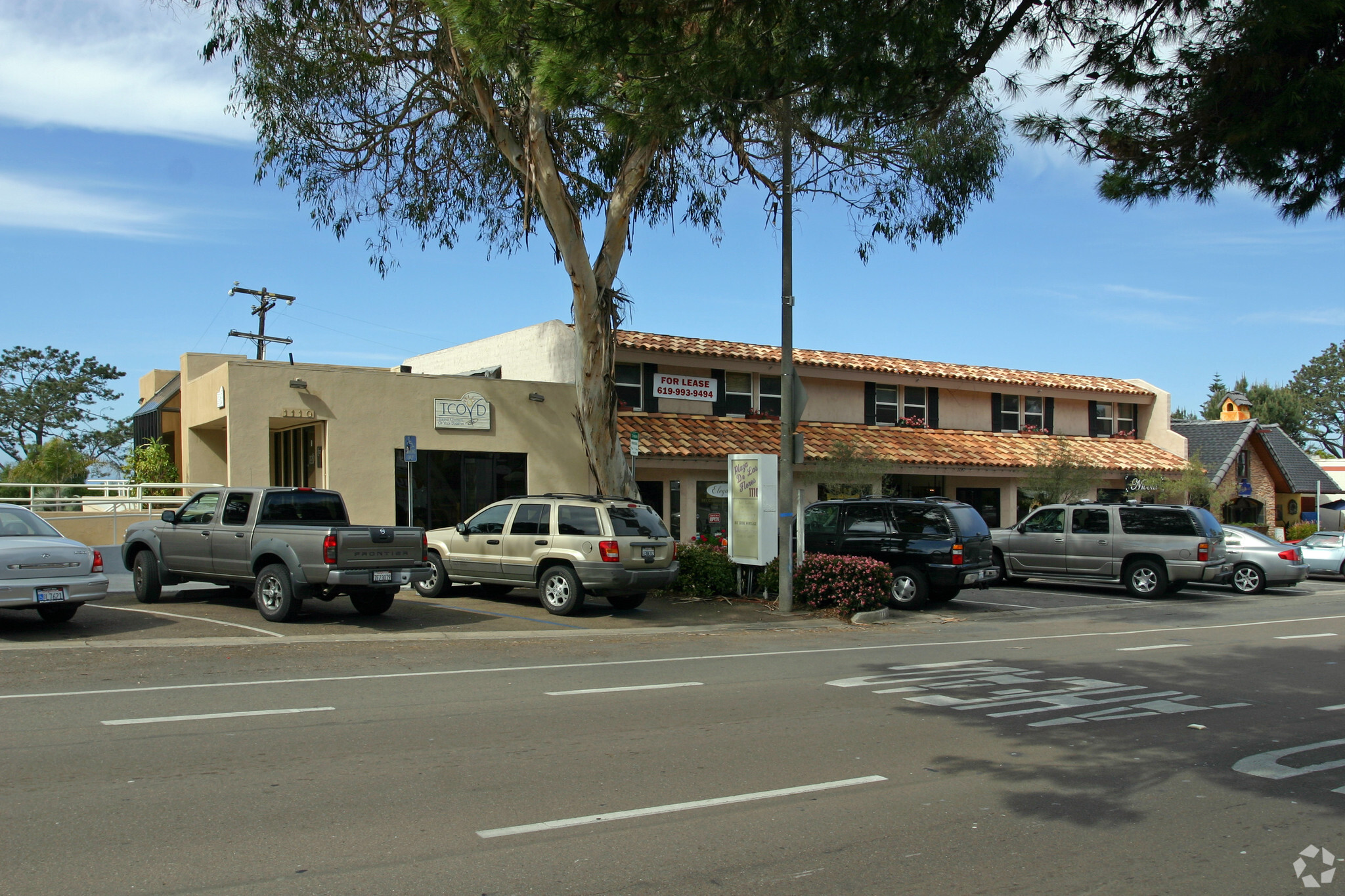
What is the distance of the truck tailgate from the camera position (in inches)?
516

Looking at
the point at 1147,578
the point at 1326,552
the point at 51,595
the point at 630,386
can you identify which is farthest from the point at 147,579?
the point at 1326,552

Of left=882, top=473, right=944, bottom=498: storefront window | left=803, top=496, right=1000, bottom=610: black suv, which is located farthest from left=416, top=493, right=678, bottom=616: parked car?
left=882, top=473, right=944, bottom=498: storefront window

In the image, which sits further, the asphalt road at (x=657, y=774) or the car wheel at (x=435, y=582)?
the car wheel at (x=435, y=582)

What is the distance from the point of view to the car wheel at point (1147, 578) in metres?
20.8

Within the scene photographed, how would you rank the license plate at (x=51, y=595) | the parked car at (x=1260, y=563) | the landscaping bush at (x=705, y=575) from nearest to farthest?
1. the license plate at (x=51, y=595)
2. the landscaping bush at (x=705, y=575)
3. the parked car at (x=1260, y=563)

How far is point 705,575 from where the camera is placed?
18.0 m

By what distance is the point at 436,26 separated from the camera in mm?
17641

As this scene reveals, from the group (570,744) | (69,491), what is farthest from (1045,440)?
(69,491)

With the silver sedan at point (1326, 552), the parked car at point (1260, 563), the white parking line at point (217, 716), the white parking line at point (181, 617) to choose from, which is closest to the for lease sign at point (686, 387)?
the parked car at point (1260, 563)

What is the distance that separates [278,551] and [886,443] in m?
19.5

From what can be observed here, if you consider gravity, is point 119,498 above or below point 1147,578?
above

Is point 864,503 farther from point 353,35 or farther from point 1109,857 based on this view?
point 1109,857

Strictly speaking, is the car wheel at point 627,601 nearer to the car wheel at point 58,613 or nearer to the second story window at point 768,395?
the car wheel at point 58,613

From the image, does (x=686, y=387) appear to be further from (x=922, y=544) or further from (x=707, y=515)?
(x=922, y=544)
